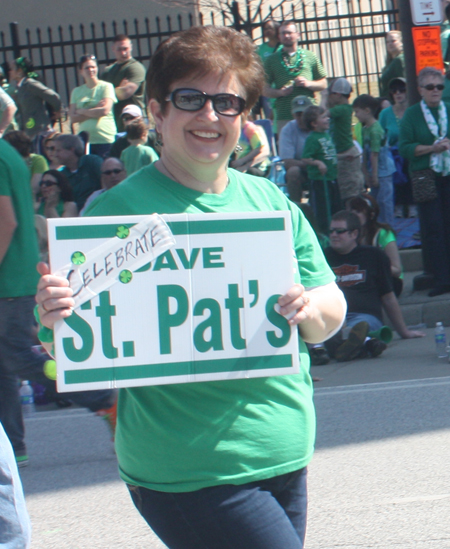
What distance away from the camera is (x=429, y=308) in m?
8.82

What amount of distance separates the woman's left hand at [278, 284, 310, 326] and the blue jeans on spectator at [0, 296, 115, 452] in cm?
318

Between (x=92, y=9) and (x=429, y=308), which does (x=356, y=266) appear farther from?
(x=92, y=9)

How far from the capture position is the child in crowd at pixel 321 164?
9766 millimetres

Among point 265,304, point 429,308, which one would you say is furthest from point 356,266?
point 265,304

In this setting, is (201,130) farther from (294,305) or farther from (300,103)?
(300,103)

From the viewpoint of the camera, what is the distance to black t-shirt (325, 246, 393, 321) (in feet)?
26.9

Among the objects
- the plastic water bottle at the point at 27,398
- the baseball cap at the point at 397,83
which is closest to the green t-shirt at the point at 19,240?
the plastic water bottle at the point at 27,398

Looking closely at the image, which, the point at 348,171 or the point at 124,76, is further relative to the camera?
the point at 124,76

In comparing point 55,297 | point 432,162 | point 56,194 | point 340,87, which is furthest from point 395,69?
point 55,297

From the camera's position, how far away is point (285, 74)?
37.8 ft

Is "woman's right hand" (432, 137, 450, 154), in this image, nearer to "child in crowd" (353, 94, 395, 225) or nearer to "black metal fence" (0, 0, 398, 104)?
"child in crowd" (353, 94, 395, 225)

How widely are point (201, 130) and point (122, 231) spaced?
0.32m

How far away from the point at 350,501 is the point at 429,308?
469cm

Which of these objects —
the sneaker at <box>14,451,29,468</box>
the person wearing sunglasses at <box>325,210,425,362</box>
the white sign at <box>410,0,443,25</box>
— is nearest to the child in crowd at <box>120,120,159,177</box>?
the person wearing sunglasses at <box>325,210,425,362</box>
